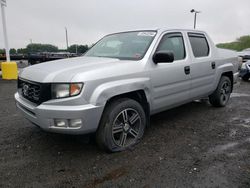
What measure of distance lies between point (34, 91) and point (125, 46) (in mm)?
1718

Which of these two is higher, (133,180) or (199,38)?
(199,38)

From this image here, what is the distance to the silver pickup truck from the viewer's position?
8.71ft

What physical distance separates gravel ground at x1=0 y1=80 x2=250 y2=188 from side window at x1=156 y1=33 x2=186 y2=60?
138cm

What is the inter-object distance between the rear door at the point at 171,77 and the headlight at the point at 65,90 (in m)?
1.27

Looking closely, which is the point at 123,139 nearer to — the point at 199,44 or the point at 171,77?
the point at 171,77

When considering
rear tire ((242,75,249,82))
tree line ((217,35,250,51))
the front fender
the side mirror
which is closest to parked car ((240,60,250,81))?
rear tire ((242,75,249,82))

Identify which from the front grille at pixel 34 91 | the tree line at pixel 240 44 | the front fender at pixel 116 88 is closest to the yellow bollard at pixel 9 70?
the front grille at pixel 34 91

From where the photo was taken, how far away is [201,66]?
4383 mm

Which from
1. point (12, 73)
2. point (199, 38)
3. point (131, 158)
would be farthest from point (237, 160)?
point (12, 73)

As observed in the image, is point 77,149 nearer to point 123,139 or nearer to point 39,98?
point 123,139

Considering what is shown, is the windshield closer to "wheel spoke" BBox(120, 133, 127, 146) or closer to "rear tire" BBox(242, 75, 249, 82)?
"wheel spoke" BBox(120, 133, 127, 146)

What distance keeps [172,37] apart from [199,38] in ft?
3.43

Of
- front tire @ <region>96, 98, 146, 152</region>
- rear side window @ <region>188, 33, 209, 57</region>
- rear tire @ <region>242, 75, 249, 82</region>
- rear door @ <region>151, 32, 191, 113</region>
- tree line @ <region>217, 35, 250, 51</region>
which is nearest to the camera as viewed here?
front tire @ <region>96, 98, 146, 152</region>

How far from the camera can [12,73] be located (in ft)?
36.2
